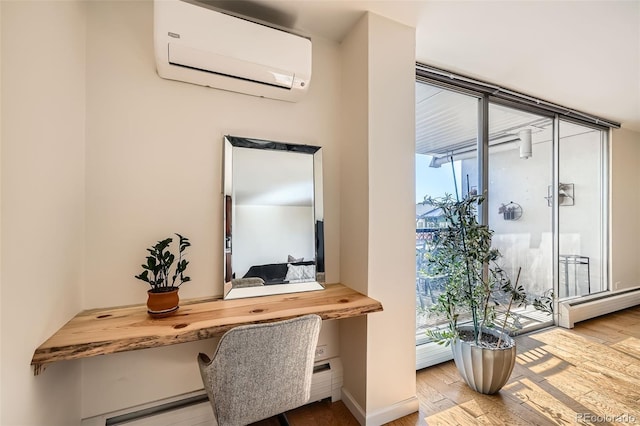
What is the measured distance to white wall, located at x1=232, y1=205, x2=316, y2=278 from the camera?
1577 mm

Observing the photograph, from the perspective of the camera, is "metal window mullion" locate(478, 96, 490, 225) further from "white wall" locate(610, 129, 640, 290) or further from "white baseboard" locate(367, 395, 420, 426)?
"white wall" locate(610, 129, 640, 290)

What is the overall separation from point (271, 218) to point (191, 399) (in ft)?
3.62

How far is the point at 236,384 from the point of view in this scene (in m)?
1.05

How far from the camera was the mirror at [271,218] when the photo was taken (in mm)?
1555

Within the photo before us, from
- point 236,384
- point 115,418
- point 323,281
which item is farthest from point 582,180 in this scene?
point 115,418

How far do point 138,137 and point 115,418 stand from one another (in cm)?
144

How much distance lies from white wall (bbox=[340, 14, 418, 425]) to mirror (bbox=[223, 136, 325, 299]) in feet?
0.85

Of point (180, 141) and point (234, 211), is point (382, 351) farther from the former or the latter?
point (180, 141)

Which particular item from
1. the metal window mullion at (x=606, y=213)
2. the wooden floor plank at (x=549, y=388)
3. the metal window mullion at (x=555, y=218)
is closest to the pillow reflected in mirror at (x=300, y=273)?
the wooden floor plank at (x=549, y=388)

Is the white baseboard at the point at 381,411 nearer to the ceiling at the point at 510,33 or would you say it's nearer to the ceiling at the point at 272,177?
the ceiling at the point at 272,177

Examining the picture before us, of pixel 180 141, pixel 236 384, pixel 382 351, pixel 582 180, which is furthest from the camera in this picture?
pixel 582 180

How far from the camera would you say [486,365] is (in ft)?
5.83

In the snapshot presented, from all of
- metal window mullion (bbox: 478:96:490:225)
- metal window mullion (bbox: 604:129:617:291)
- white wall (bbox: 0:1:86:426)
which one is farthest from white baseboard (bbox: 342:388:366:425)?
metal window mullion (bbox: 604:129:617:291)

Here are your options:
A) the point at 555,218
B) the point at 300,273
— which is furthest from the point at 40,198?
the point at 555,218
